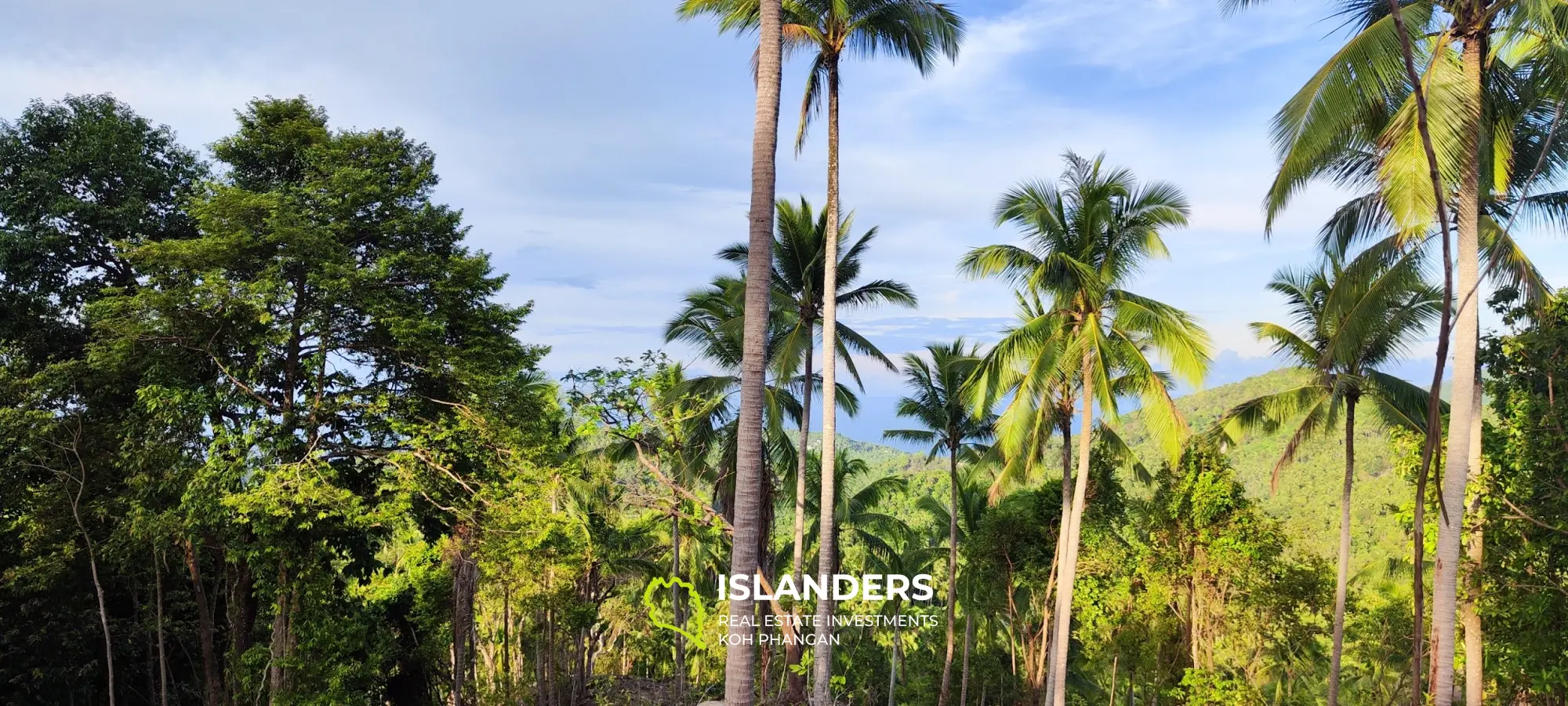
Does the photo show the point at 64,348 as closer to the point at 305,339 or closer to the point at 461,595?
the point at 305,339

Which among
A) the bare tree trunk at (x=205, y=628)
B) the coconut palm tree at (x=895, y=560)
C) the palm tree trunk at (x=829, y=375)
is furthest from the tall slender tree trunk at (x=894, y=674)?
the bare tree trunk at (x=205, y=628)

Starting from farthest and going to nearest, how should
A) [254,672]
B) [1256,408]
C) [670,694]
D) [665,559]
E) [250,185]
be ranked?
[665,559] < [670,694] < [1256,408] < [250,185] < [254,672]

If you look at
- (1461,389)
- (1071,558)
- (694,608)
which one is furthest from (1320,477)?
(1461,389)

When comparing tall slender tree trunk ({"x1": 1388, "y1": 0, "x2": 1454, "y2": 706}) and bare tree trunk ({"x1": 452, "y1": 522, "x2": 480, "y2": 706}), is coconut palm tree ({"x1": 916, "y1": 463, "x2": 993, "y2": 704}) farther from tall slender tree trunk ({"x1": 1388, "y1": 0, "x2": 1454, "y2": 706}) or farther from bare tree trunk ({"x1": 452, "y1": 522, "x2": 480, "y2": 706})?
tall slender tree trunk ({"x1": 1388, "y1": 0, "x2": 1454, "y2": 706})

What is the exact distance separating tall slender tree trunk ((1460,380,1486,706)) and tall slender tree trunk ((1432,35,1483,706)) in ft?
8.83

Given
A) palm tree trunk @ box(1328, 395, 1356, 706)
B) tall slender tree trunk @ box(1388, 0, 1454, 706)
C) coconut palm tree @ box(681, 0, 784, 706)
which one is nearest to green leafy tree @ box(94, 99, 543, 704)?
coconut palm tree @ box(681, 0, 784, 706)

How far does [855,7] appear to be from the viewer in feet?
34.9

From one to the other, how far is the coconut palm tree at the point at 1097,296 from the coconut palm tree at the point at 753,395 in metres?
6.21

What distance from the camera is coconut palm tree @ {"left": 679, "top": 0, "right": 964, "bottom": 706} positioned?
1031 centimetres

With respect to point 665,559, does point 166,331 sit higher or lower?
higher

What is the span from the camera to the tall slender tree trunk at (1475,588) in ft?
30.6

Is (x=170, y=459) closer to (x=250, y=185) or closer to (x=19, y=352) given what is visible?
(x=19, y=352)

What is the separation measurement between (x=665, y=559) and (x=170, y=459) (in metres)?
16.3

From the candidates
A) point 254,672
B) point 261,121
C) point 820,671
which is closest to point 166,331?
point 261,121
